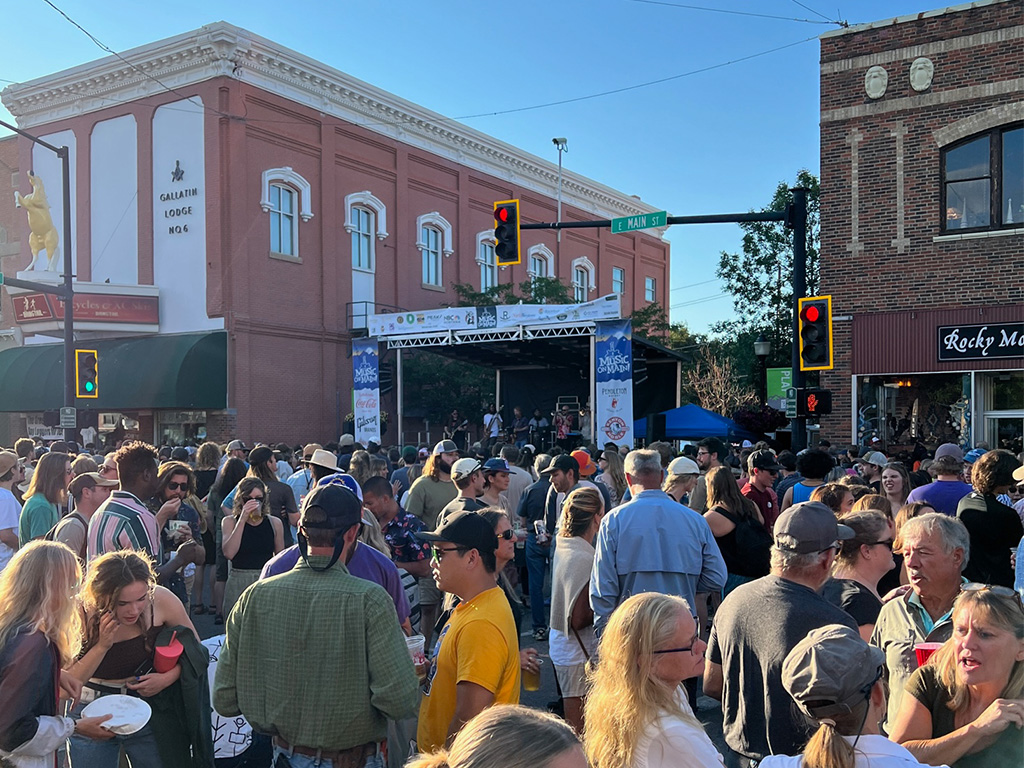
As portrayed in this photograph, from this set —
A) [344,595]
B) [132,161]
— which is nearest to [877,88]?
[344,595]

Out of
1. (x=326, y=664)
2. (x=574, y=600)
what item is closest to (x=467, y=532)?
(x=326, y=664)

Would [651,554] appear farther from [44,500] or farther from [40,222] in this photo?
[40,222]

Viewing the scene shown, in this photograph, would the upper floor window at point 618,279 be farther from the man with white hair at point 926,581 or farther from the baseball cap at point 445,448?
the man with white hair at point 926,581

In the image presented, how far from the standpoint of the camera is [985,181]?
17.0 meters

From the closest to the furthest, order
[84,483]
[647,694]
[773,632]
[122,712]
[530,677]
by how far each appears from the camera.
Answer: [647,694], [773,632], [122,712], [530,677], [84,483]

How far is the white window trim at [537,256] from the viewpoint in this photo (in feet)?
126

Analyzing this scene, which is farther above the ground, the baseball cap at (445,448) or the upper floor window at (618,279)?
the upper floor window at (618,279)

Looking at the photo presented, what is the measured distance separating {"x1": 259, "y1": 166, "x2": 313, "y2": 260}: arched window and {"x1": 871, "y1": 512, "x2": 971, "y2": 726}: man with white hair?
25113 millimetres

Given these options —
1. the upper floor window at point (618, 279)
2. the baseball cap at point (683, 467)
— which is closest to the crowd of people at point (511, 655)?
the baseball cap at point (683, 467)

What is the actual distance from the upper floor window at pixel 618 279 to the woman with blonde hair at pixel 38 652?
42216 mm

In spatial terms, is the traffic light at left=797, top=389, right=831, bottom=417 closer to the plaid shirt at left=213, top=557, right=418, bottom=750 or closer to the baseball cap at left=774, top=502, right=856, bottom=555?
the baseball cap at left=774, top=502, right=856, bottom=555

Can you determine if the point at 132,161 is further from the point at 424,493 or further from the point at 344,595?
the point at 344,595

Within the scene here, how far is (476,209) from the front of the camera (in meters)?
35.2

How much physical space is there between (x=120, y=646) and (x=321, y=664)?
1.17 metres
